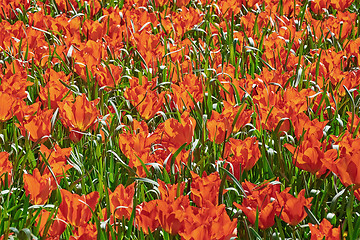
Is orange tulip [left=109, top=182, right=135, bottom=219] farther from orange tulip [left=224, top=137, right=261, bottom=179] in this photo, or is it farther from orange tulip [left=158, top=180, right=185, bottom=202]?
orange tulip [left=224, top=137, right=261, bottom=179]

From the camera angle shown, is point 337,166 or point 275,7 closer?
point 337,166

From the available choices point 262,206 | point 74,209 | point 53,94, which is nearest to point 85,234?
point 74,209

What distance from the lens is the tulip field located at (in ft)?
4.52

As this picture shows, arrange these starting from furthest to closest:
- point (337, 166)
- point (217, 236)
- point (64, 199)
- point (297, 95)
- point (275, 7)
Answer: point (275, 7) < point (297, 95) < point (337, 166) < point (64, 199) < point (217, 236)

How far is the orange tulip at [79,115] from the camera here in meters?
1.91

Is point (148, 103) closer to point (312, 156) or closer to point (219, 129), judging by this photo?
point (219, 129)

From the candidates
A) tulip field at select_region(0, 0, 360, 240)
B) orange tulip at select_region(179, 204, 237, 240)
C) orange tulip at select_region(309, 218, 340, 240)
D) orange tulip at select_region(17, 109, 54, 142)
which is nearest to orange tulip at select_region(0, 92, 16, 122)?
tulip field at select_region(0, 0, 360, 240)

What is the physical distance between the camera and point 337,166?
1.48m

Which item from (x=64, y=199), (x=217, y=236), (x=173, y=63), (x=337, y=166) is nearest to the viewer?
(x=217, y=236)

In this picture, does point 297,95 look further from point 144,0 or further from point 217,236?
point 144,0

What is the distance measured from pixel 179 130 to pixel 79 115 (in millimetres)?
354

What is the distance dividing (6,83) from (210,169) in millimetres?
901

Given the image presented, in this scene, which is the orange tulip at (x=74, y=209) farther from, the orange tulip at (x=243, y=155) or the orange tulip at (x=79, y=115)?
the orange tulip at (x=79, y=115)

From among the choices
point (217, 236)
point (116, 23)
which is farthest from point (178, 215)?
point (116, 23)
